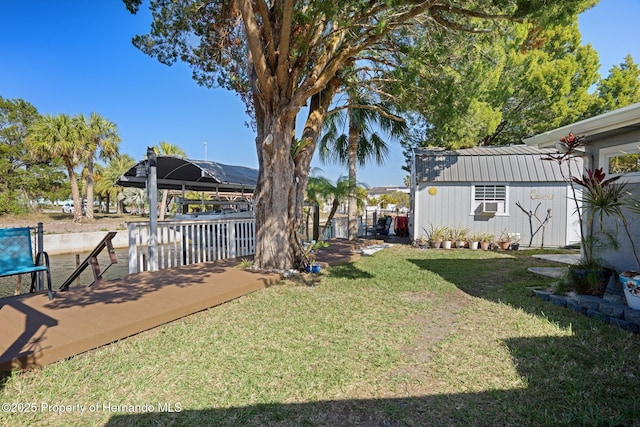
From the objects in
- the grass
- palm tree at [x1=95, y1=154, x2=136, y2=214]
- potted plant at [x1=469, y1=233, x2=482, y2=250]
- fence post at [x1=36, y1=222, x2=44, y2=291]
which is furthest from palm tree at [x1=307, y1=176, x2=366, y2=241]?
palm tree at [x1=95, y1=154, x2=136, y2=214]

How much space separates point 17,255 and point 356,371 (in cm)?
445

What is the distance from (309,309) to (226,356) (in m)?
1.53

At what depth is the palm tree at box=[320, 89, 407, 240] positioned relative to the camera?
10500 millimetres

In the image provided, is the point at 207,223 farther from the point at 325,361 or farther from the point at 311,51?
the point at 325,361

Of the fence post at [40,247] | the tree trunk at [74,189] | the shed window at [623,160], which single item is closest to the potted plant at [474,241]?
the shed window at [623,160]

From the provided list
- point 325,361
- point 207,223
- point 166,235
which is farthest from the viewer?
point 207,223

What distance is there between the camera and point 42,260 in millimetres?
4457

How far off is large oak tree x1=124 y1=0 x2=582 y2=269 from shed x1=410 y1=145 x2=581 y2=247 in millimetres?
5447

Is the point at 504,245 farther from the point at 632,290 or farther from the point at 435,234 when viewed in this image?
the point at 632,290

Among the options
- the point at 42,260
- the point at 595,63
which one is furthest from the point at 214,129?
the point at 595,63

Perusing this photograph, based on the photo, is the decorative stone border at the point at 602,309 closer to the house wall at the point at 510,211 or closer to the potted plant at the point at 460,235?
the potted plant at the point at 460,235

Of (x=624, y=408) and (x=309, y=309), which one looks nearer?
(x=624, y=408)

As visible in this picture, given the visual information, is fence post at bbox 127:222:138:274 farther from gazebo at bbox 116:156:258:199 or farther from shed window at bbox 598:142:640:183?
shed window at bbox 598:142:640:183

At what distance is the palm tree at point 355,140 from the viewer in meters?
10.5
